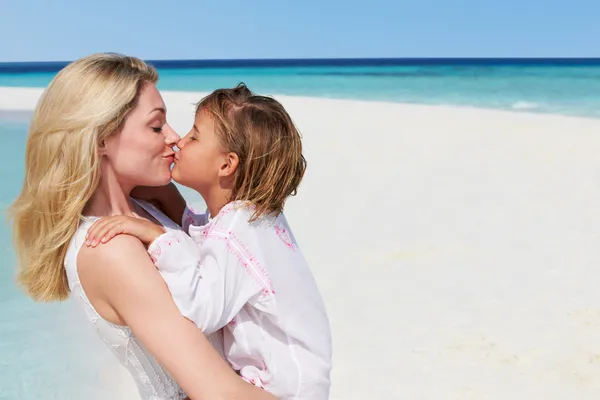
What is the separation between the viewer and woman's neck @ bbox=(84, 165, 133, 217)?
2234mm

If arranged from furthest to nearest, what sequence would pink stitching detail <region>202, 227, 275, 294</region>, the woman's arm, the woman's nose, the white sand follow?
1. the white sand
2. the woman's nose
3. pink stitching detail <region>202, 227, 275, 294</region>
4. the woman's arm

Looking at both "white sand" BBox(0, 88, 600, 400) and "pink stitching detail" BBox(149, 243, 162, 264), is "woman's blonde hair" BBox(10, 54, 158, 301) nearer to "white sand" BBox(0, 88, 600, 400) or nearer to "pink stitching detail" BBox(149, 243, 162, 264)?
"pink stitching detail" BBox(149, 243, 162, 264)

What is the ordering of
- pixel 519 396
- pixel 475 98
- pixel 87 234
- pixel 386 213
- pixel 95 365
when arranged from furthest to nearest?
pixel 475 98 → pixel 386 213 → pixel 95 365 → pixel 519 396 → pixel 87 234

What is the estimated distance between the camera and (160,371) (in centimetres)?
221

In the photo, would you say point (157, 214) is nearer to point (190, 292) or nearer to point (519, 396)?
point (190, 292)

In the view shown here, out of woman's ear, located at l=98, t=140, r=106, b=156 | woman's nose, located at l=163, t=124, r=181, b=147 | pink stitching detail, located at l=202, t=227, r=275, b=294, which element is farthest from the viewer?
woman's nose, located at l=163, t=124, r=181, b=147

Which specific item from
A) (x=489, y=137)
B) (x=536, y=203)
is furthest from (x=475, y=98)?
(x=536, y=203)

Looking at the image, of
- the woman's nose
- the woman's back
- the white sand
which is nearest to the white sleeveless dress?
the woman's back

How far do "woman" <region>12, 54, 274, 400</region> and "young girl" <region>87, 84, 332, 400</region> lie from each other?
0.06 m

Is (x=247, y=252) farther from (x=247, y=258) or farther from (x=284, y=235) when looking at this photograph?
(x=284, y=235)

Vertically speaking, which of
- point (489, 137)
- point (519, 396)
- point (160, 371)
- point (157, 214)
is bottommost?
point (489, 137)

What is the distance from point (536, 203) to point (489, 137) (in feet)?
15.7

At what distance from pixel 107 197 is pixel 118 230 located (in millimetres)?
350

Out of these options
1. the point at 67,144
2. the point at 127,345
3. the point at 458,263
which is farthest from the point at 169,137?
the point at 458,263
